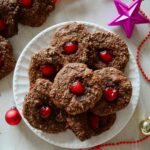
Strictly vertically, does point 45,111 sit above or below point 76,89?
below

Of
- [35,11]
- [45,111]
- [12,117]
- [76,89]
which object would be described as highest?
[35,11]

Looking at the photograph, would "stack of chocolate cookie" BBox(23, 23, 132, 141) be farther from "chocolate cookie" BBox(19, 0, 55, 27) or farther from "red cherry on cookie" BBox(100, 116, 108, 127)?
"chocolate cookie" BBox(19, 0, 55, 27)

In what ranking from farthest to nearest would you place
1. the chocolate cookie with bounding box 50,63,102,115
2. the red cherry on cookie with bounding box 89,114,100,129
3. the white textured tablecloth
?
1. the white textured tablecloth
2. the red cherry on cookie with bounding box 89,114,100,129
3. the chocolate cookie with bounding box 50,63,102,115

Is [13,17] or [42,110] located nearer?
[42,110]

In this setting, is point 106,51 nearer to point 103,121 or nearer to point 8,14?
point 103,121

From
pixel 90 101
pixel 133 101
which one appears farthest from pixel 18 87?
pixel 133 101

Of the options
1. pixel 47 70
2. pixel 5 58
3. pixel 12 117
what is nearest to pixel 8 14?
pixel 5 58

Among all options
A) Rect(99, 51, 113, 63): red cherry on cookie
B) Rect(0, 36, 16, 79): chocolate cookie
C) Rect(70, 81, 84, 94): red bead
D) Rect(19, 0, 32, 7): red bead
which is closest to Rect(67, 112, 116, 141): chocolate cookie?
Rect(70, 81, 84, 94): red bead
